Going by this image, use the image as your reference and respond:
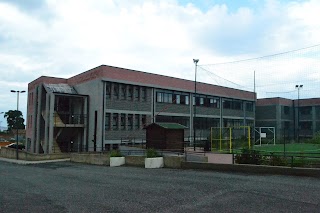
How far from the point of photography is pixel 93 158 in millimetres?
25562

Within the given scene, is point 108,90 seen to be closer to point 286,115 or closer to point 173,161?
point 173,161

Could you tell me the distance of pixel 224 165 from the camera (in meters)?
16.3

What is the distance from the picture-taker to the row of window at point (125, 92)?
3209 centimetres

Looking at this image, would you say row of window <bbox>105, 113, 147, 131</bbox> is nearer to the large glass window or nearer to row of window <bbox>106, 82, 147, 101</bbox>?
the large glass window

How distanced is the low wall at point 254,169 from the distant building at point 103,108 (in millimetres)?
15421

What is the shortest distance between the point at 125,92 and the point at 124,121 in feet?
10.2

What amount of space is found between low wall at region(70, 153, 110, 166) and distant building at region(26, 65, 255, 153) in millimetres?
2623

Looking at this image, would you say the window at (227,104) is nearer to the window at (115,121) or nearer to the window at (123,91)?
the window at (123,91)

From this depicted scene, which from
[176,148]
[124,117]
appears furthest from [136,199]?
[124,117]

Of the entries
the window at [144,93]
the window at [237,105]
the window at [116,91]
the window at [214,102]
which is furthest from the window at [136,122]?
the window at [237,105]

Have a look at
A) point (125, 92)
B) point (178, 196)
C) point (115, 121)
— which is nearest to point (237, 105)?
point (125, 92)

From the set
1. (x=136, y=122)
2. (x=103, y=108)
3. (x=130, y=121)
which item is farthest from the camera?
(x=136, y=122)

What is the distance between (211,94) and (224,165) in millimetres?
28766

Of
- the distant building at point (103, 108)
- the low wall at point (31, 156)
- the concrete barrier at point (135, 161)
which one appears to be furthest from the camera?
the distant building at point (103, 108)
